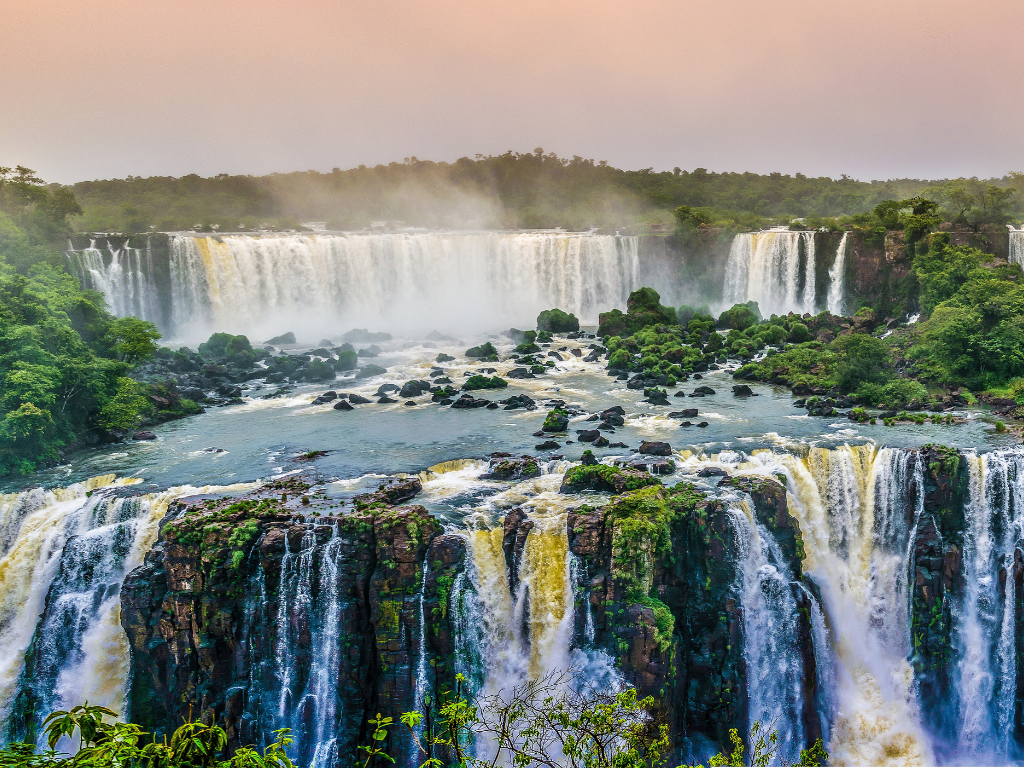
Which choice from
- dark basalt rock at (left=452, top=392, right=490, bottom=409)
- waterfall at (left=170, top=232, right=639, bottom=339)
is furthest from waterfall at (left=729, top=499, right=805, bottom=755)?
waterfall at (left=170, top=232, right=639, bottom=339)

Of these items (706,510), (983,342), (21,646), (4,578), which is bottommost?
(21,646)

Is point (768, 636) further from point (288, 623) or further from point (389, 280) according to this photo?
point (389, 280)

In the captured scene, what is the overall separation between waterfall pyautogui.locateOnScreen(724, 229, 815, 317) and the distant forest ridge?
20.5 m

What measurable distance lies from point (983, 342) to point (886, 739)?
16.4 meters

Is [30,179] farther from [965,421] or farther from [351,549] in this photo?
[965,421]

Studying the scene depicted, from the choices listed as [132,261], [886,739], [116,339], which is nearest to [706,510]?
[886,739]

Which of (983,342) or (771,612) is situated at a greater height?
(983,342)

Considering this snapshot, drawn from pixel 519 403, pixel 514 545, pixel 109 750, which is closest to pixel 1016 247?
pixel 519 403

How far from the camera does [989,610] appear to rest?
61.3 ft

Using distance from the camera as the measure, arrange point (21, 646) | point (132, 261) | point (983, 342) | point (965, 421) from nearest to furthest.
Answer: point (21, 646), point (965, 421), point (983, 342), point (132, 261)

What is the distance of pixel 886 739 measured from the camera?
17.9 metres

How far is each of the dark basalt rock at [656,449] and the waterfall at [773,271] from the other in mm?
26746

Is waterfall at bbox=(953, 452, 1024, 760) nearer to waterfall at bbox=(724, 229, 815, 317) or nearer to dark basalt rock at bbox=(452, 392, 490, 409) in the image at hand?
dark basalt rock at bbox=(452, 392, 490, 409)

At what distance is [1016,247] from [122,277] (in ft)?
158
